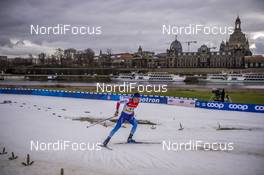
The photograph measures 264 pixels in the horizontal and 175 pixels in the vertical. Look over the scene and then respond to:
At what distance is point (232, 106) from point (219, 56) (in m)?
126

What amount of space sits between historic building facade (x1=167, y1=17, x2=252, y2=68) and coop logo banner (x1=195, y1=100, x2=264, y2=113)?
4833 inches

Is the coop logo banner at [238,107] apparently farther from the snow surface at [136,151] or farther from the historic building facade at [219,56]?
the historic building facade at [219,56]

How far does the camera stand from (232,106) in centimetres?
2211

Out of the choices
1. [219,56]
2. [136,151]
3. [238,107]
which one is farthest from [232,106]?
[219,56]

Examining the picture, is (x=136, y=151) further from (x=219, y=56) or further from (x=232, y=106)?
(x=219, y=56)

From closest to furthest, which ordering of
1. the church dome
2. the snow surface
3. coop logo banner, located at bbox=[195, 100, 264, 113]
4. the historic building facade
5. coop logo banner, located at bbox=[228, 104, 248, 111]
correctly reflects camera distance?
the snow surface, coop logo banner, located at bbox=[195, 100, 264, 113], coop logo banner, located at bbox=[228, 104, 248, 111], the historic building facade, the church dome

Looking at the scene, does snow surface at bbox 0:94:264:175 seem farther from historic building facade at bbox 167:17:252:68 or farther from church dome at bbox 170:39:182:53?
church dome at bbox 170:39:182:53

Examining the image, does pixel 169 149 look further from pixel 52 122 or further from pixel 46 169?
pixel 52 122

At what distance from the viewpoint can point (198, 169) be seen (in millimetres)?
8602

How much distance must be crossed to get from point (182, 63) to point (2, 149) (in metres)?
145

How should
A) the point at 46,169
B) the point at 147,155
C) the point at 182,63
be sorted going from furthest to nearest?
the point at 182,63
the point at 147,155
the point at 46,169

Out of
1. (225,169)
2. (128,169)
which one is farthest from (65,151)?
(225,169)

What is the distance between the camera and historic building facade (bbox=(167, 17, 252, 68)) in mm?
138125

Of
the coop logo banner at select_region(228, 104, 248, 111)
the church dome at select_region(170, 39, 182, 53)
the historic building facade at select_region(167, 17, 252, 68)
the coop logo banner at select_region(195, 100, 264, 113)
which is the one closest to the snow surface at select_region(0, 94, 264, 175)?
the coop logo banner at select_region(195, 100, 264, 113)
